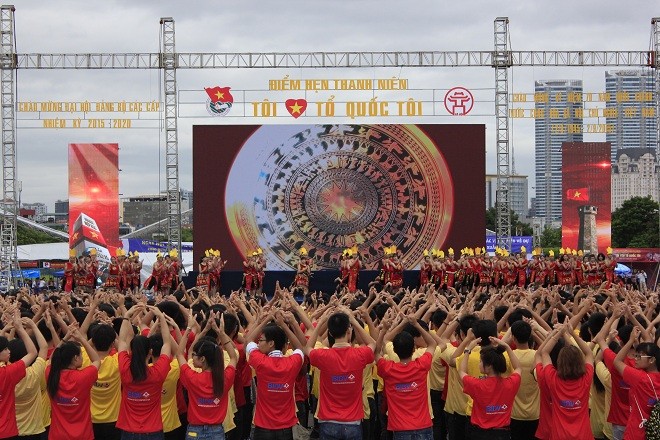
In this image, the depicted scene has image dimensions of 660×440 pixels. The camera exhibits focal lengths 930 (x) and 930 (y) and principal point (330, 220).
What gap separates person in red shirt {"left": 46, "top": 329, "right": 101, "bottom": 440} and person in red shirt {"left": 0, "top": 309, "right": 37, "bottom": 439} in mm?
160

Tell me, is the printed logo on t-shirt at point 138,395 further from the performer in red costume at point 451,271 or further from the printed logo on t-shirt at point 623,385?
the performer in red costume at point 451,271

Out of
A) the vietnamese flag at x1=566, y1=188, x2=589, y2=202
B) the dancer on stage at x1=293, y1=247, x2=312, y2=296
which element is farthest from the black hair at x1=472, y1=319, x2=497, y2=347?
the vietnamese flag at x1=566, y1=188, x2=589, y2=202

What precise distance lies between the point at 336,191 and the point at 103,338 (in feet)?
60.5

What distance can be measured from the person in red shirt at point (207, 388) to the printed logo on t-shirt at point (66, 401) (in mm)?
664

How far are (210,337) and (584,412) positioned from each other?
2.29m

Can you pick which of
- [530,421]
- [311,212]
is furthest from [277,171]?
[530,421]

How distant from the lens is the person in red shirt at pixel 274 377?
559 cm

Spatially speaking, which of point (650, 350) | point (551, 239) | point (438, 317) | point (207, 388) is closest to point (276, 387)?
point (207, 388)

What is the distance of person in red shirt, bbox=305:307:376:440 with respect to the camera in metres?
5.64

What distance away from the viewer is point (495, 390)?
18.4ft

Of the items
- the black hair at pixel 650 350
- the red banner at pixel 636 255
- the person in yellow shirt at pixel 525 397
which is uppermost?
the black hair at pixel 650 350

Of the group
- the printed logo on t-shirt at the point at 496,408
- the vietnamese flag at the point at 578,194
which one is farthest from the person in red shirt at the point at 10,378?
the vietnamese flag at the point at 578,194

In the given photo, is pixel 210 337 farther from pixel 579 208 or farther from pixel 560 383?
pixel 579 208

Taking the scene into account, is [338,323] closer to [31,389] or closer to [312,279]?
[31,389]
